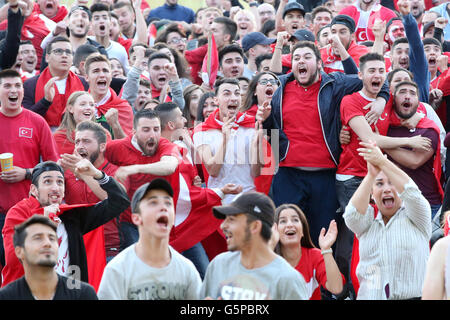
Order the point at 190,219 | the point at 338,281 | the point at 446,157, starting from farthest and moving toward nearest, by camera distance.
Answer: the point at 446,157 < the point at 190,219 < the point at 338,281

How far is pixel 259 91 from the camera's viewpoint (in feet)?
29.9

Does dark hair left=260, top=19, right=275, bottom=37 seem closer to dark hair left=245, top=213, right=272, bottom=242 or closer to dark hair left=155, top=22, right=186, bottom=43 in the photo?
dark hair left=155, top=22, right=186, bottom=43

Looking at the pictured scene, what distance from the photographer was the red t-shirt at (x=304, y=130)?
858 cm

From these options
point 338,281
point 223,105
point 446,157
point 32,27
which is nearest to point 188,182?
point 223,105

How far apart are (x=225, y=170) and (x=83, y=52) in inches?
115

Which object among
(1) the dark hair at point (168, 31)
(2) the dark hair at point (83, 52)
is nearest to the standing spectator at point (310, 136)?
(2) the dark hair at point (83, 52)

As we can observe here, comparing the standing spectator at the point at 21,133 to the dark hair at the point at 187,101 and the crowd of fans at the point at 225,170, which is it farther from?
the dark hair at the point at 187,101

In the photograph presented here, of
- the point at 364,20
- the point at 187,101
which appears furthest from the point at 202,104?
the point at 364,20

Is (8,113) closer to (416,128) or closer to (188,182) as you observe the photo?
(188,182)

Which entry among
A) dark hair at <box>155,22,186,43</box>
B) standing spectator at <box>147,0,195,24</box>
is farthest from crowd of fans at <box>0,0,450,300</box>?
standing spectator at <box>147,0,195,24</box>

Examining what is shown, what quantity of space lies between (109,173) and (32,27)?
4797 millimetres
